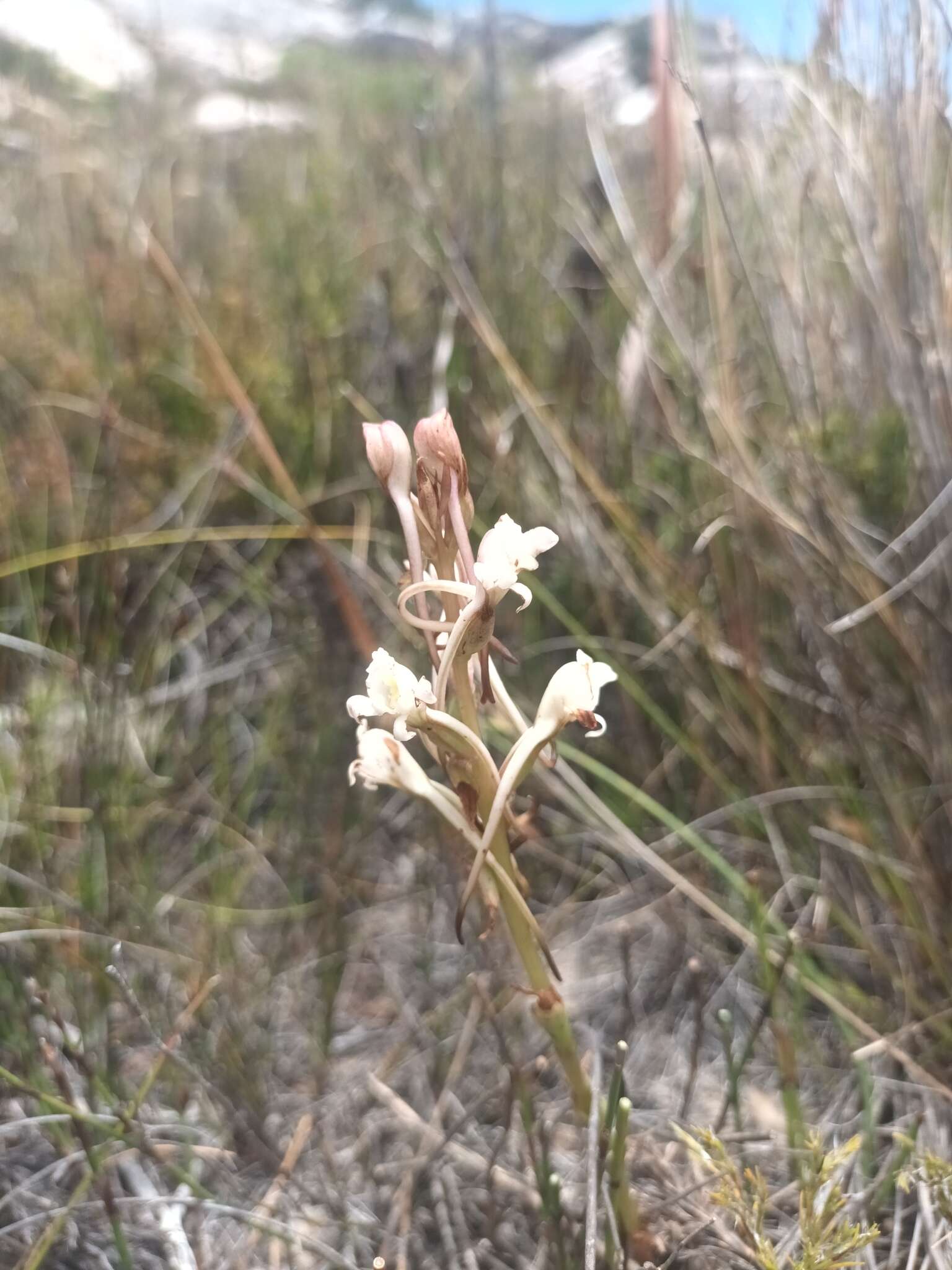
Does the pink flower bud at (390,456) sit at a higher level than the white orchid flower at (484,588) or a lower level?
higher

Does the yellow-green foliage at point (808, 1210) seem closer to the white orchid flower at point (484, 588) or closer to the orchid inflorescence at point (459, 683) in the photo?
the orchid inflorescence at point (459, 683)

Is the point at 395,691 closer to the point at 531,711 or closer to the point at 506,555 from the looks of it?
the point at 506,555

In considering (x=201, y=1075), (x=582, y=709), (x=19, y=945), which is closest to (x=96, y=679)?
(x=19, y=945)

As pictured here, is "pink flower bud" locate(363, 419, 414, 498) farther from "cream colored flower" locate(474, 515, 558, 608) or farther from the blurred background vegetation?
the blurred background vegetation

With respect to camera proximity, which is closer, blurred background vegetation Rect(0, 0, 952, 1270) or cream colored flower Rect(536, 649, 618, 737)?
cream colored flower Rect(536, 649, 618, 737)

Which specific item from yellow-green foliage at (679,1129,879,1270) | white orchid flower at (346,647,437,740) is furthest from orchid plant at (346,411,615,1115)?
yellow-green foliage at (679,1129,879,1270)

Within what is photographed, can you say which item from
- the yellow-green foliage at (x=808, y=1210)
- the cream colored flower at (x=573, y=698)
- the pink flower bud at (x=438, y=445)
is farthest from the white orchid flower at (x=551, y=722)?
the yellow-green foliage at (x=808, y=1210)
